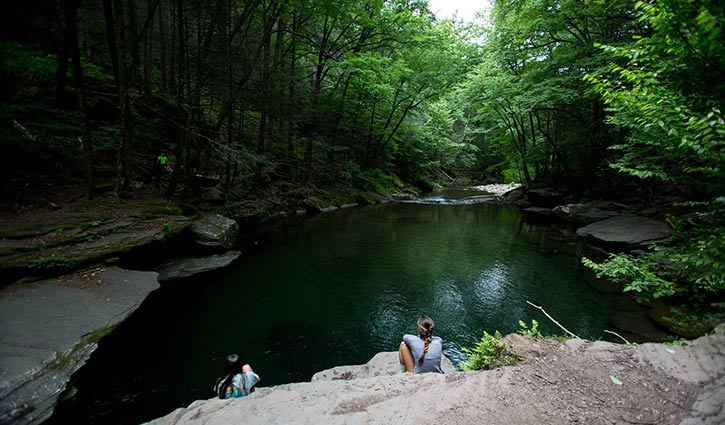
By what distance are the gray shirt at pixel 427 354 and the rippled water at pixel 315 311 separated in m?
1.96

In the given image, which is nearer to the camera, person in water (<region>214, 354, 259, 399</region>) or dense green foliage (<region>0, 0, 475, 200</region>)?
person in water (<region>214, 354, 259, 399</region>)

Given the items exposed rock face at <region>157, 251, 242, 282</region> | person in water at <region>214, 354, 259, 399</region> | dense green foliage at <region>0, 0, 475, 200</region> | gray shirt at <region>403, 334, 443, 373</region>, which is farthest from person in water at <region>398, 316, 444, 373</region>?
dense green foliage at <region>0, 0, 475, 200</region>

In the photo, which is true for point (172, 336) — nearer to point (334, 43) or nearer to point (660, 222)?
point (660, 222)

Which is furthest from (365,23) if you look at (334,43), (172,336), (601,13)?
(172,336)

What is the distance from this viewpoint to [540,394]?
252cm

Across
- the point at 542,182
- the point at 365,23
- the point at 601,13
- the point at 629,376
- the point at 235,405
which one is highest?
the point at 365,23

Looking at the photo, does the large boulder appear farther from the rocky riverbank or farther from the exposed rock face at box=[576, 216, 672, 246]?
the exposed rock face at box=[576, 216, 672, 246]

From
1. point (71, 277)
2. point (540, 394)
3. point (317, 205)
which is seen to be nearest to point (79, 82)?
point (71, 277)

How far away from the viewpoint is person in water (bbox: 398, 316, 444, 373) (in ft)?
12.6

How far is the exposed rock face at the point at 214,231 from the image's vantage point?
31.3 feet

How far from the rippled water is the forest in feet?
9.13

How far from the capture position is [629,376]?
263cm

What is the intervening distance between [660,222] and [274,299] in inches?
556

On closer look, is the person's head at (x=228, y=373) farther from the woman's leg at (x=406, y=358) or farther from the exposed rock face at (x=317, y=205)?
the exposed rock face at (x=317, y=205)
